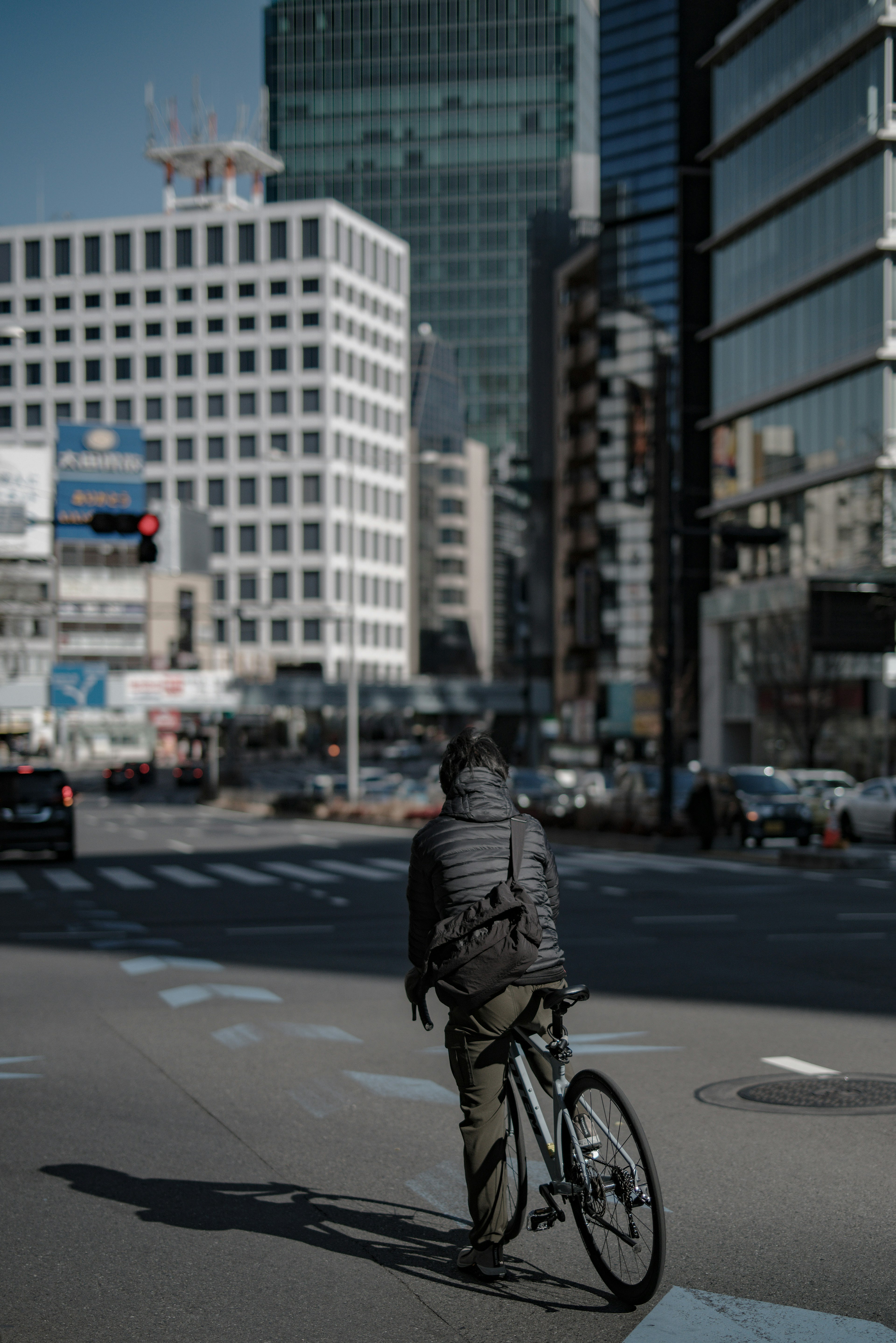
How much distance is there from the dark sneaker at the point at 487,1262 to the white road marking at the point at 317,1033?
4.71m

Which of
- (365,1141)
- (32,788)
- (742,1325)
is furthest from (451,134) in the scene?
(742,1325)

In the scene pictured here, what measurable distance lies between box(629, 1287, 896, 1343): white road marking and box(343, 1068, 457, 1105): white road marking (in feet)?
10.7

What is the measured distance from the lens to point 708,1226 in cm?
567

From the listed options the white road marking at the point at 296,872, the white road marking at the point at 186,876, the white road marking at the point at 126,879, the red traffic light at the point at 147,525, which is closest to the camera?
the red traffic light at the point at 147,525

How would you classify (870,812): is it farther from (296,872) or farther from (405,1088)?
(405,1088)

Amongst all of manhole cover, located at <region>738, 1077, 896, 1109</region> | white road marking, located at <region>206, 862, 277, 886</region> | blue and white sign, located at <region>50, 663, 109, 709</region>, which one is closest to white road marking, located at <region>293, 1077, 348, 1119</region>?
manhole cover, located at <region>738, 1077, 896, 1109</region>

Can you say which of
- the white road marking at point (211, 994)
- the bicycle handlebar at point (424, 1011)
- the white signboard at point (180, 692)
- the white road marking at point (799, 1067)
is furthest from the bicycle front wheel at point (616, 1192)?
the white signboard at point (180, 692)

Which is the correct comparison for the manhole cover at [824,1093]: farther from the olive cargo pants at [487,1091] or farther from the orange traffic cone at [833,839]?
the orange traffic cone at [833,839]

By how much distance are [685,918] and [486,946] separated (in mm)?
13016

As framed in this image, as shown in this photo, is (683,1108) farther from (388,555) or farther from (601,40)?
(388,555)

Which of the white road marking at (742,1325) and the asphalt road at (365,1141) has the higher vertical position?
the white road marking at (742,1325)

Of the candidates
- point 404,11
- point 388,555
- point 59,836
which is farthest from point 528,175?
point 59,836

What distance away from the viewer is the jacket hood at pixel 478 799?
5.11m

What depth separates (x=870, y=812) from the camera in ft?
107
